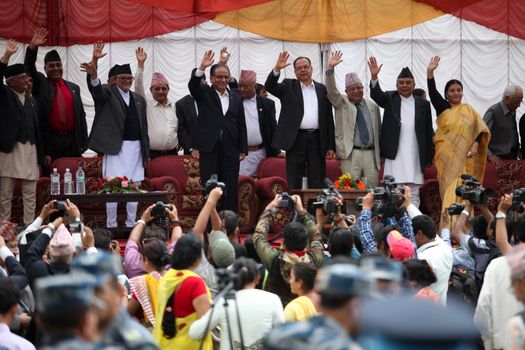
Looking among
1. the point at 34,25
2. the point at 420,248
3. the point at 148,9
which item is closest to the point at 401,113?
the point at 148,9

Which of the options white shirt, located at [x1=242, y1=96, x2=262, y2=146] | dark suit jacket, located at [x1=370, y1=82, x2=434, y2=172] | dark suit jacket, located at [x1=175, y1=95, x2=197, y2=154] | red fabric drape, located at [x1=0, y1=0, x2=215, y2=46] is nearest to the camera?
dark suit jacket, located at [x1=370, y1=82, x2=434, y2=172]

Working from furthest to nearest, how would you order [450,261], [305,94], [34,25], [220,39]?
[220,39] < [34,25] < [305,94] < [450,261]

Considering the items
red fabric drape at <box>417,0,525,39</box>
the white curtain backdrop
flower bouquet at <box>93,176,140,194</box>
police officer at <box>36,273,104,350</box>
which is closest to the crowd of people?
police officer at <box>36,273,104,350</box>

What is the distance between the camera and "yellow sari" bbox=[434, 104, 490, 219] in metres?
9.63

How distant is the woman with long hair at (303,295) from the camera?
4324 mm

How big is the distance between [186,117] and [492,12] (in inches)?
130

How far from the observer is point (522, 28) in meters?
10.7

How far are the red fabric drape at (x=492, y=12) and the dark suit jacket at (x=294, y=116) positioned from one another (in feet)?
4.97

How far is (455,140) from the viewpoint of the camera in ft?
31.7

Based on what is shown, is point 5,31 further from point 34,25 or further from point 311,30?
point 311,30

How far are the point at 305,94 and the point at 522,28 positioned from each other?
9.22 feet

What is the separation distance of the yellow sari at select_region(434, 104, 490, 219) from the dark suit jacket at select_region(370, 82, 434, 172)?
13cm

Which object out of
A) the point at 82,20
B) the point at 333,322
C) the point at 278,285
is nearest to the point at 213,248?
the point at 278,285

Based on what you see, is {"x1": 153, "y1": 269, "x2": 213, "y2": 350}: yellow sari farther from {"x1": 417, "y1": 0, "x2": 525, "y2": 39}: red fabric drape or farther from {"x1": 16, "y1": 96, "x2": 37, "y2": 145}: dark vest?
{"x1": 417, "y1": 0, "x2": 525, "y2": 39}: red fabric drape
